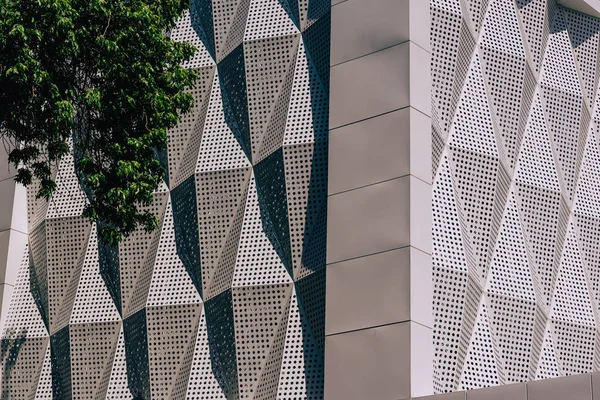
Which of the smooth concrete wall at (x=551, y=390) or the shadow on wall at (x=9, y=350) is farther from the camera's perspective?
the shadow on wall at (x=9, y=350)

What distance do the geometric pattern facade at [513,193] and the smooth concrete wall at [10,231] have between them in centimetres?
1206

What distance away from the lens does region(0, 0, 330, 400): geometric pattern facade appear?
28641 millimetres

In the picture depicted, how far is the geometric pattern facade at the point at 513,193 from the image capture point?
89.8ft

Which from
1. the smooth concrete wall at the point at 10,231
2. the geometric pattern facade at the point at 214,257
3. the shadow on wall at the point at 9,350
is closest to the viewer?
the geometric pattern facade at the point at 214,257

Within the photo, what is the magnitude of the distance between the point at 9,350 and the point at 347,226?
35.9 ft

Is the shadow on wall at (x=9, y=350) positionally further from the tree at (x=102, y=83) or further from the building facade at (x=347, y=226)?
the tree at (x=102, y=83)

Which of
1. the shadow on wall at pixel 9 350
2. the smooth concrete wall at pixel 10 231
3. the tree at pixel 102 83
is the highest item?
the tree at pixel 102 83

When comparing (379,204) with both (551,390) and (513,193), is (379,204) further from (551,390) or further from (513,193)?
(551,390)

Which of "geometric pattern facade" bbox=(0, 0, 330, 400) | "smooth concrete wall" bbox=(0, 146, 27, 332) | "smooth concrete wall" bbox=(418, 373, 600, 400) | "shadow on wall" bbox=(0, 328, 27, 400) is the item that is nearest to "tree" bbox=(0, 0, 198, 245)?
"geometric pattern facade" bbox=(0, 0, 330, 400)

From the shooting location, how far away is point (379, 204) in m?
26.5

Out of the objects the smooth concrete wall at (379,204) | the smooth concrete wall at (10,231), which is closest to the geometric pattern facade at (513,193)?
the smooth concrete wall at (379,204)

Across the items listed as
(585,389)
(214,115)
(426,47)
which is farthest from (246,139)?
(585,389)

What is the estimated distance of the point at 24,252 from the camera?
33062 mm

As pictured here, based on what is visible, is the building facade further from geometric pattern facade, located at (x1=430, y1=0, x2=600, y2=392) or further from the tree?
the tree
